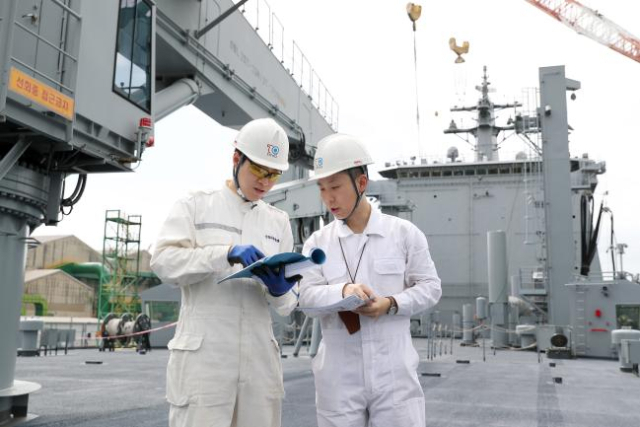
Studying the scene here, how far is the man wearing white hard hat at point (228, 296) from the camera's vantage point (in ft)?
6.69

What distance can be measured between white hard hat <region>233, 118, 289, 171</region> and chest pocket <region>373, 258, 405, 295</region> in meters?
0.59

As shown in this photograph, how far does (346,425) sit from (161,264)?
959mm

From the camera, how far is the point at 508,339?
18688 millimetres

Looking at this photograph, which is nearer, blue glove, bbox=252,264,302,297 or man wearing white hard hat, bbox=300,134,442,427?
blue glove, bbox=252,264,302,297

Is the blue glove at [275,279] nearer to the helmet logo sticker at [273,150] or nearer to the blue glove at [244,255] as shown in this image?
the blue glove at [244,255]

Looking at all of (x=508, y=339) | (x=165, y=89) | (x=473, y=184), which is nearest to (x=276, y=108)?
(x=165, y=89)

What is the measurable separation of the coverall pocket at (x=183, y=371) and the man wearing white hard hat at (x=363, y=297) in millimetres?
489

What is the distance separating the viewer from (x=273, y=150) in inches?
89.7

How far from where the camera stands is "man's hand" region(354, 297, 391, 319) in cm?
219

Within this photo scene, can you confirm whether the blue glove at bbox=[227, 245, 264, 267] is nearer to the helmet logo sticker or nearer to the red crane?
the helmet logo sticker

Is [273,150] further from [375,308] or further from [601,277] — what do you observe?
[601,277]

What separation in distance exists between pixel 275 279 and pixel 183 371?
49 cm

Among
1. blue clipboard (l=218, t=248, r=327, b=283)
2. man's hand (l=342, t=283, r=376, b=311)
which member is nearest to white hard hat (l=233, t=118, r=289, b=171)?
blue clipboard (l=218, t=248, r=327, b=283)

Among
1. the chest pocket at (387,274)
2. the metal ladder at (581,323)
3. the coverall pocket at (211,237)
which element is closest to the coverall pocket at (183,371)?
the coverall pocket at (211,237)
